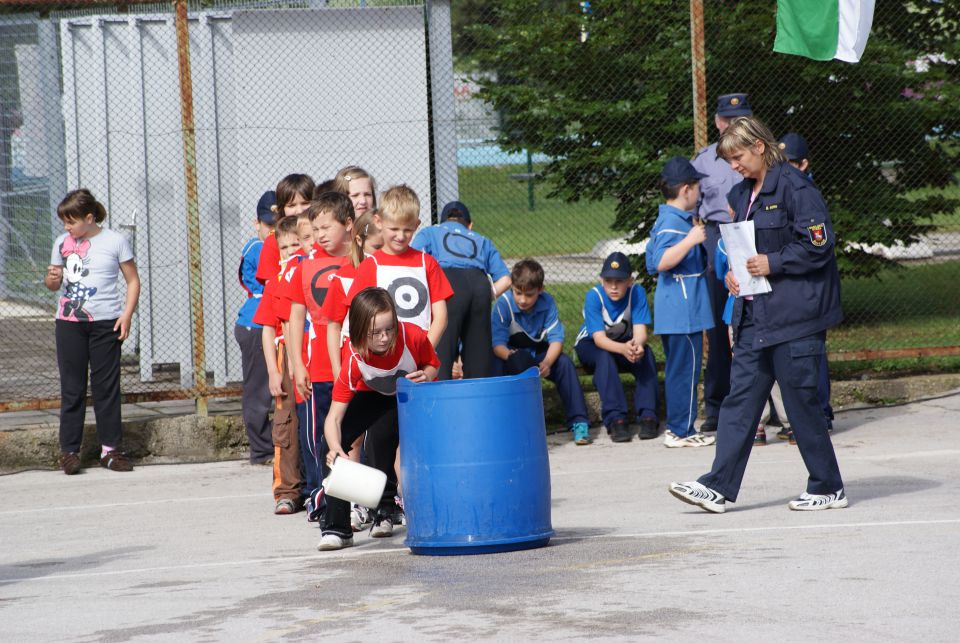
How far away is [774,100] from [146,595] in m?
7.46

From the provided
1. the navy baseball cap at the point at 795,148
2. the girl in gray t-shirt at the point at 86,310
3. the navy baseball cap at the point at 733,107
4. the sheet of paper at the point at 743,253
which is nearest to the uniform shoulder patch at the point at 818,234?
the sheet of paper at the point at 743,253

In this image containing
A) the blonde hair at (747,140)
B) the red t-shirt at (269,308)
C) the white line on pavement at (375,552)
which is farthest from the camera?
the red t-shirt at (269,308)

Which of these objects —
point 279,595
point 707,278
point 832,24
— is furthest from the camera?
point 832,24

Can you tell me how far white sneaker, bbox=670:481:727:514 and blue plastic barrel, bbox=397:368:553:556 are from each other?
0.92m

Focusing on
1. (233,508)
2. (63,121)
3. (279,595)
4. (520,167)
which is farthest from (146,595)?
(63,121)

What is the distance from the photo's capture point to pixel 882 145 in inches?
482

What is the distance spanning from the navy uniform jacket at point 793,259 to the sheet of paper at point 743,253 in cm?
3

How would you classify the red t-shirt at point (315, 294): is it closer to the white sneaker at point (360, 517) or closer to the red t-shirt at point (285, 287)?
the red t-shirt at point (285, 287)

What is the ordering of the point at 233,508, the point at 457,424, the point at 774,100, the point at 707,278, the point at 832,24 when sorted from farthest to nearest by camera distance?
the point at 774,100 → the point at 832,24 → the point at 707,278 → the point at 233,508 → the point at 457,424

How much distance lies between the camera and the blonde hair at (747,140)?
23.4 ft

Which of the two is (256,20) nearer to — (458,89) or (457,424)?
(458,89)

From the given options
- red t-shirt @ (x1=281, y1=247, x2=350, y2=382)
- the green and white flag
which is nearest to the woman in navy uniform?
red t-shirt @ (x1=281, y1=247, x2=350, y2=382)

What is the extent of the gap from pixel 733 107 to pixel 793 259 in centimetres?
295

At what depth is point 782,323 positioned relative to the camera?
7.11 m
